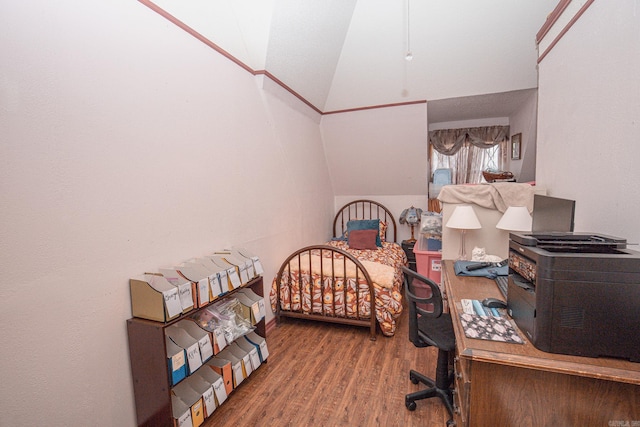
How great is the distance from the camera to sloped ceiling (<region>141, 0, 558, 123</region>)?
84.3 inches

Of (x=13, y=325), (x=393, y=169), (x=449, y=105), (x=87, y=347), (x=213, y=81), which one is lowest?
(x=87, y=347)

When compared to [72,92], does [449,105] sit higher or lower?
higher

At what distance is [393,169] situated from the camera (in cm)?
439

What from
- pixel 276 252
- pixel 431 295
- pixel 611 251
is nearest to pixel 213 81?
pixel 276 252

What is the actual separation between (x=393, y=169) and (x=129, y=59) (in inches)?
141

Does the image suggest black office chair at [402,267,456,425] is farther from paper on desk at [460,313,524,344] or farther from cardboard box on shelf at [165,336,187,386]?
cardboard box on shelf at [165,336,187,386]

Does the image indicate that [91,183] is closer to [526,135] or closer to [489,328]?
[489,328]

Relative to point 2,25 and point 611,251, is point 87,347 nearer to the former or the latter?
point 2,25

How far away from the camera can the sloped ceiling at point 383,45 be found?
2141mm

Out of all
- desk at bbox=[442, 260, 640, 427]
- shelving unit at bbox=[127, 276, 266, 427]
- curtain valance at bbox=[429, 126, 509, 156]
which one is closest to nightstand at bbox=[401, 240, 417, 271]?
curtain valance at bbox=[429, 126, 509, 156]

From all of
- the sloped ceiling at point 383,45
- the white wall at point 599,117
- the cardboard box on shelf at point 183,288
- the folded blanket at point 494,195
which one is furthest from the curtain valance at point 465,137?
the cardboard box on shelf at point 183,288

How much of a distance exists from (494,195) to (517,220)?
0.46m

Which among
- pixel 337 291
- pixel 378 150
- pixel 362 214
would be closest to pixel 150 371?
pixel 337 291

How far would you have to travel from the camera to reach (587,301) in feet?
2.94
